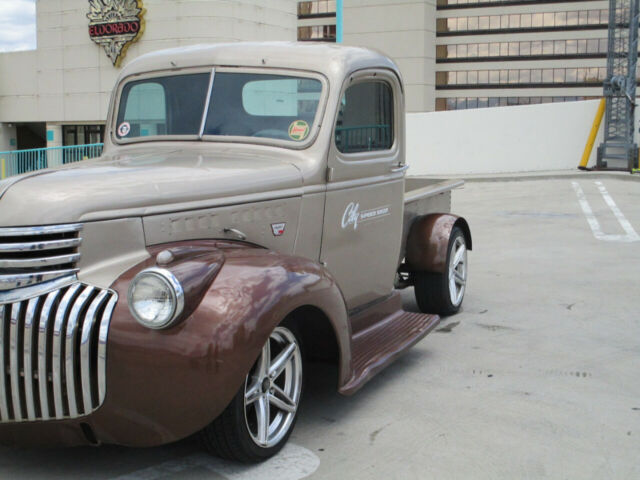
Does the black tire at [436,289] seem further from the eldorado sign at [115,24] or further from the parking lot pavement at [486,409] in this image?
the eldorado sign at [115,24]

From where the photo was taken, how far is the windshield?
4324 mm

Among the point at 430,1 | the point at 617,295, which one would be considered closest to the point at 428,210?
the point at 617,295

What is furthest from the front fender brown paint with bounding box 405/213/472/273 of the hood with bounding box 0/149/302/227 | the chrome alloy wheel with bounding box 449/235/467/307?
the hood with bounding box 0/149/302/227

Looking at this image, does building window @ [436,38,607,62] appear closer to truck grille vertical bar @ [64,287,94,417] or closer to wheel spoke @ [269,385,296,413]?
wheel spoke @ [269,385,296,413]

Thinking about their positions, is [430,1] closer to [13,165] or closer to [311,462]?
[13,165]

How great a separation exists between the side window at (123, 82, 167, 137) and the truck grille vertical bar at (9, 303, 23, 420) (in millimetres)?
1828

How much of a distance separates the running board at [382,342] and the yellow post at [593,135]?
748 inches

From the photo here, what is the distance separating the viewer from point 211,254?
3293 mm

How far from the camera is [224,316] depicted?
2961mm

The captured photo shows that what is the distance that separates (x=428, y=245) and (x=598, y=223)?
21.8ft

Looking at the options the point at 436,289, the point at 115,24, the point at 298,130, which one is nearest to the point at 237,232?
the point at 298,130

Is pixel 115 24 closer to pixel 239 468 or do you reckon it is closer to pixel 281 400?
pixel 281 400

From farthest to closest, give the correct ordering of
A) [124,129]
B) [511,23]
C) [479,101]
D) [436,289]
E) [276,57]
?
[479,101] < [511,23] < [436,289] < [124,129] < [276,57]

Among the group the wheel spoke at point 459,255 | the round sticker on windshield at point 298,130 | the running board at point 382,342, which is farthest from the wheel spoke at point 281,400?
the wheel spoke at point 459,255
